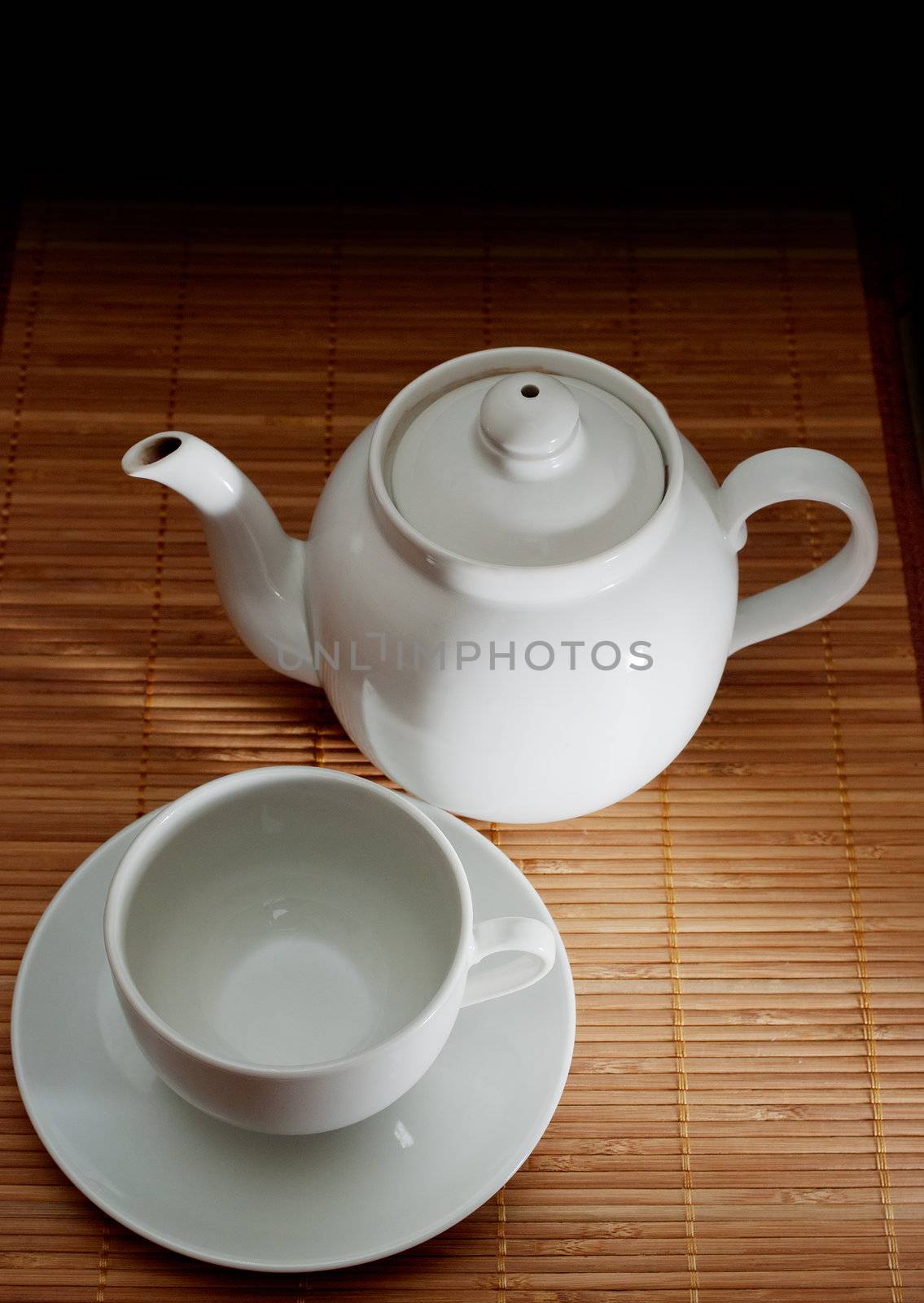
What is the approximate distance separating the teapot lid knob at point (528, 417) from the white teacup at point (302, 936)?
19cm

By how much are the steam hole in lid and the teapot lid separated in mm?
114

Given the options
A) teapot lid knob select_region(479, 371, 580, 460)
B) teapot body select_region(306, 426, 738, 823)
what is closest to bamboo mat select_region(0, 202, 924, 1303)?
teapot body select_region(306, 426, 738, 823)

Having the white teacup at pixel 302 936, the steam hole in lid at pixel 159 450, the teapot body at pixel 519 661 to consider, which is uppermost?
the steam hole in lid at pixel 159 450

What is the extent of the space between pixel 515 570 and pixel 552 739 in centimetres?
10

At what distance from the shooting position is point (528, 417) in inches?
24.5

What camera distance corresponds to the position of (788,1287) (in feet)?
2.15

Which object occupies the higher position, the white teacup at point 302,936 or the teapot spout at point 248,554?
the teapot spout at point 248,554

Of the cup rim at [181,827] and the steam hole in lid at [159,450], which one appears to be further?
the steam hole in lid at [159,450]

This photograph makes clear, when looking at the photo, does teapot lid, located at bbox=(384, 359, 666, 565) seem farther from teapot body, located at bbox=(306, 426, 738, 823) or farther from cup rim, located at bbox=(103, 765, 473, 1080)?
cup rim, located at bbox=(103, 765, 473, 1080)

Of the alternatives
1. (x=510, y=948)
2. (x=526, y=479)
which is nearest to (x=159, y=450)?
(x=526, y=479)

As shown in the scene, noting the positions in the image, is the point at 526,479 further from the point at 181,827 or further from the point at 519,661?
the point at 181,827

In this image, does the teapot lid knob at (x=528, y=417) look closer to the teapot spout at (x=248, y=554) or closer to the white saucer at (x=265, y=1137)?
the teapot spout at (x=248, y=554)

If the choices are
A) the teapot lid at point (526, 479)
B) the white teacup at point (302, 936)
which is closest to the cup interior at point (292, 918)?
the white teacup at point (302, 936)

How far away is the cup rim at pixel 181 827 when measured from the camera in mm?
544
